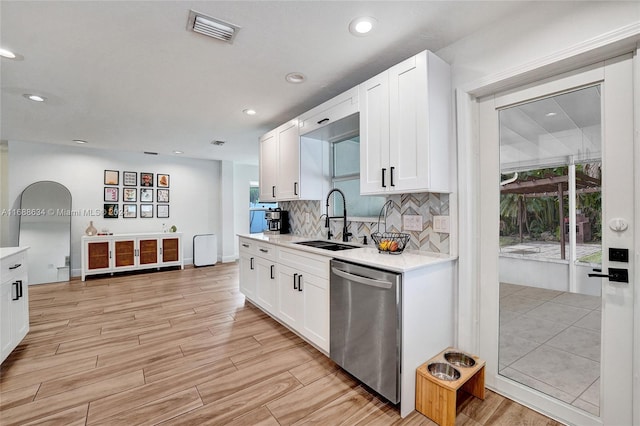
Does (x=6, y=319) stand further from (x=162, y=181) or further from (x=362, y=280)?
(x=162, y=181)

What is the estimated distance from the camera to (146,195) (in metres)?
6.21

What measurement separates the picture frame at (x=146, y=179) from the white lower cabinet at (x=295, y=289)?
398 cm

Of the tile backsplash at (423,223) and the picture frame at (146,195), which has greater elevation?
the picture frame at (146,195)

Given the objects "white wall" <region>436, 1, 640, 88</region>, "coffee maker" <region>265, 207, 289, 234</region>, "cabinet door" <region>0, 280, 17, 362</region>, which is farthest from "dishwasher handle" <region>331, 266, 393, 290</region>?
"cabinet door" <region>0, 280, 17, 362</region>

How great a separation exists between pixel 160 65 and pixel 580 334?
362 centimetres

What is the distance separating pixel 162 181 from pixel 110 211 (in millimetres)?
1167

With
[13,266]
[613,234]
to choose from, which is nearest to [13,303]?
[13,266]

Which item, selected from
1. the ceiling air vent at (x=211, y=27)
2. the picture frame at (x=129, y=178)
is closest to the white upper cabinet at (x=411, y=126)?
the ceiling air vent at (x=211, y=27)

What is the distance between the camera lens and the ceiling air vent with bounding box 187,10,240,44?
184cm

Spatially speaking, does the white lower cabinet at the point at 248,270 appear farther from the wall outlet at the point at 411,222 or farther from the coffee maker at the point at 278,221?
the wall outlet at the point at 411,222

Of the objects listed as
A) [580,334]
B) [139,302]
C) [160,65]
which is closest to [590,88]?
[580,334]

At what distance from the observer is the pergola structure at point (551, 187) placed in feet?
5.33

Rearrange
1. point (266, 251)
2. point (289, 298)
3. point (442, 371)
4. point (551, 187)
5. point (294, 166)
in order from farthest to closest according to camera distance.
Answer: point (294, 166), point (266, 251), point (289, 298), point (442, 371), point (551, 187)

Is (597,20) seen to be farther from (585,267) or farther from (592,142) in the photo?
(585,267)
